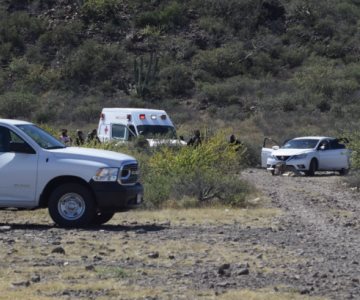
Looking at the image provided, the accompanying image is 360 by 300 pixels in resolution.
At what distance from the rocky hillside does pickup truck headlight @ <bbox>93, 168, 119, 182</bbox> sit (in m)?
32.5

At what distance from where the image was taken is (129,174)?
16.6 m

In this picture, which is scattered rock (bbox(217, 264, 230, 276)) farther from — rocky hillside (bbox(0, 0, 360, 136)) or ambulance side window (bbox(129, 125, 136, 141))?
rocky hillside (bbox(0, 0, 360, 136))

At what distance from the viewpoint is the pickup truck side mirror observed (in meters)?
16.2

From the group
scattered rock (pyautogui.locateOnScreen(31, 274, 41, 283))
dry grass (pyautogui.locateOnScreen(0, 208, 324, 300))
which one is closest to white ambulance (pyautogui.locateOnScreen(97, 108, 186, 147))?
dry grass (pyautogui.locateOnScreen(0, 208, 324, 300))

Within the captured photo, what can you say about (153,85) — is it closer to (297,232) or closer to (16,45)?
(16,45)

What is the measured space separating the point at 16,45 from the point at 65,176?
158ft

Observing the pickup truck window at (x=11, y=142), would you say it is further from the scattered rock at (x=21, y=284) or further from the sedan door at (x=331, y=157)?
the sedan door at (x=331, y=157)

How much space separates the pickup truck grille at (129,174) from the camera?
16391 mm

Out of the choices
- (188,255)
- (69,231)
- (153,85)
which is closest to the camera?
(188,255)

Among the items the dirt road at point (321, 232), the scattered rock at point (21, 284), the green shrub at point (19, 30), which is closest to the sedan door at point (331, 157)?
the dirt road at point (321, 232)

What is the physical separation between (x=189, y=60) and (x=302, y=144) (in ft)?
85.2

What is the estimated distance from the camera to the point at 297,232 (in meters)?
16.1

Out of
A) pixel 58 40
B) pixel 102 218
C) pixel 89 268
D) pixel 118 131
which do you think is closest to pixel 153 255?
pixel 89 268

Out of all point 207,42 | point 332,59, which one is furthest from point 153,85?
point 332,59
